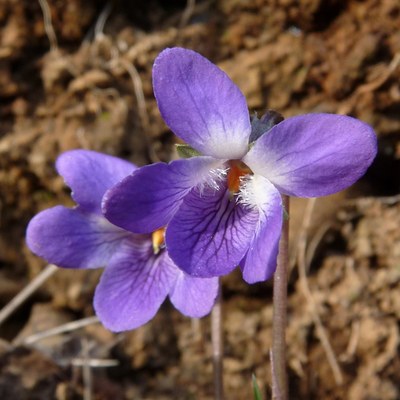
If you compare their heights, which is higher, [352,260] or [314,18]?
[314,18]

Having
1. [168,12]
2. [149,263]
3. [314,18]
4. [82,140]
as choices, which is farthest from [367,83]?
[149,263]

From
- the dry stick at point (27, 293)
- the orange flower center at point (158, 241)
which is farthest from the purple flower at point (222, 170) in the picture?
the dry stick at point (27, 293)

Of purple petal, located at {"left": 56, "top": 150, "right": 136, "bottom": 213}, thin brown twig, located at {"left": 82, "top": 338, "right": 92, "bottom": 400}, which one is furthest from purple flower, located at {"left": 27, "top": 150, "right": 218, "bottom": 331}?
thin brown twig, located at {"left": 82, "top": 338, "right": 92, "bottom": 400}

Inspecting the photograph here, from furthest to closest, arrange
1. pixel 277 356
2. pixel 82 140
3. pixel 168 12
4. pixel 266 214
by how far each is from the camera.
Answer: pixel 168 12 < pixel 82 140 < pixel 277 356 < pixel 266 214

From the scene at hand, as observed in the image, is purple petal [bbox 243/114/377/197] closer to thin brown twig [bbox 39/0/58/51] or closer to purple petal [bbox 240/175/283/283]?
purple petal [bbox 240/175/283/283]

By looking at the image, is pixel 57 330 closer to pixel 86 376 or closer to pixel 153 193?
pixel 86 376

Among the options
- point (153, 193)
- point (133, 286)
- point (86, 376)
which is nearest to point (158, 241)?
point (133, 286)

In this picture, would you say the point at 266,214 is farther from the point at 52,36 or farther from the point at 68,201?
the point at 52,36
